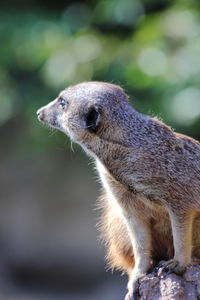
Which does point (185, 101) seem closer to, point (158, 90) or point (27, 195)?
point (158, 90)

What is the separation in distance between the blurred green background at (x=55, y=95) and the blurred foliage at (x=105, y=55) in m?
0.01

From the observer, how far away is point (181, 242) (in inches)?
146

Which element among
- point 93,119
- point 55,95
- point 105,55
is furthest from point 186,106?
point 93,119

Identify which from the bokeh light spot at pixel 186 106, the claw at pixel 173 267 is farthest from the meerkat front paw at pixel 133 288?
the bokeh light spot at pixel 186 106

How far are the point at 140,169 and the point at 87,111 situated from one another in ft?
1.18

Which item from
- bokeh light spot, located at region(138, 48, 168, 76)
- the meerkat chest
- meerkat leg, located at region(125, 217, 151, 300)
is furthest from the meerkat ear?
bokeh light spot, located at region(138, 48, 168, 76)

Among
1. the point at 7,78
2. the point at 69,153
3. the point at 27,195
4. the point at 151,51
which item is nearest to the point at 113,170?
the point at 151,51

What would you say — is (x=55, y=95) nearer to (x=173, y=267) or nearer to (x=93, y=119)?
(x=93, y=119)

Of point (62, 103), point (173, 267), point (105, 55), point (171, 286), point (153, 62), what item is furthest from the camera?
point (105, 55)

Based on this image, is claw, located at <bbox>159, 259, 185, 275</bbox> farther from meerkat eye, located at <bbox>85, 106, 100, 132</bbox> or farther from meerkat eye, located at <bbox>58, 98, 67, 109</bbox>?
meerkat eye, located at <bbox>58, 98, 67, 109</bbox>

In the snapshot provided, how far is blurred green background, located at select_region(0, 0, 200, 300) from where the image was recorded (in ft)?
22.0

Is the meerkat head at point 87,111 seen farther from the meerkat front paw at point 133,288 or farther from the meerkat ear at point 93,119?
the meerkat front paw at point 133,288

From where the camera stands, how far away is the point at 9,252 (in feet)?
32.9

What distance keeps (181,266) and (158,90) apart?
3.08m
